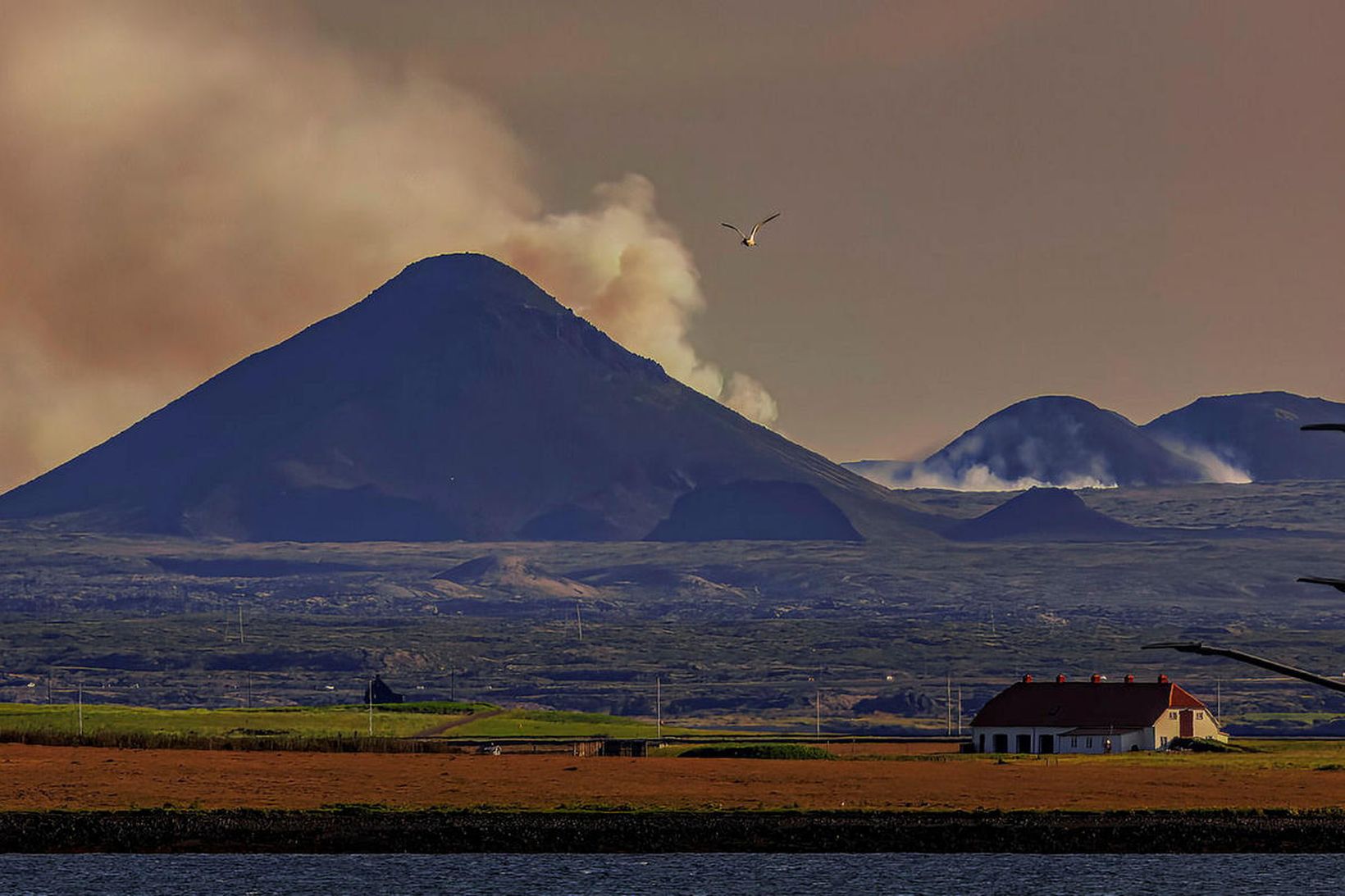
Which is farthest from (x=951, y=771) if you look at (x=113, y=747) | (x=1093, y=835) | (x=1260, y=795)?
(x=113, y=747)

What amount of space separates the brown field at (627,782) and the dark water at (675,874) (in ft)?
55.9

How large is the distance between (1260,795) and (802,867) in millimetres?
42360

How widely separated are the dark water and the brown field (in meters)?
17.0

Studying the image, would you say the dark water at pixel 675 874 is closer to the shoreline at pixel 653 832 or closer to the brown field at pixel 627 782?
the shoreline at pixel 653 832

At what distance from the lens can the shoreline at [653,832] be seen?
5310 inches

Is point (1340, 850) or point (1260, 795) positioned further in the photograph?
point (1260, 795)

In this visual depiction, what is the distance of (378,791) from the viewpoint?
158 meters

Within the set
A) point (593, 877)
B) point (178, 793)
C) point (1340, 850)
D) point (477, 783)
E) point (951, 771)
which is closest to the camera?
point (593, 877)

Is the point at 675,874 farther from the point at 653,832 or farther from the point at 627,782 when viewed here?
the point at 627,782

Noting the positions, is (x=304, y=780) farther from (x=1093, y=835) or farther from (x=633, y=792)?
(x=1093, y=835)

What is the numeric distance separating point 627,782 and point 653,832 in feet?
89.3

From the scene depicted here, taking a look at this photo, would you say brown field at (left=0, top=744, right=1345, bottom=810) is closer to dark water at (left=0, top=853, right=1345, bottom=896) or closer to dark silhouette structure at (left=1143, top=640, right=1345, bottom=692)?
dark water at (left=0, top=853, right=1345, bottom=896)

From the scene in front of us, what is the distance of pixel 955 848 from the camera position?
137 meters

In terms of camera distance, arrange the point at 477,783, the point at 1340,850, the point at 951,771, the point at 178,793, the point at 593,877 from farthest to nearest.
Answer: the point at 951,771
the point at 477,783
the point at 178,793
the point at 1340,850
the point at 593,877
